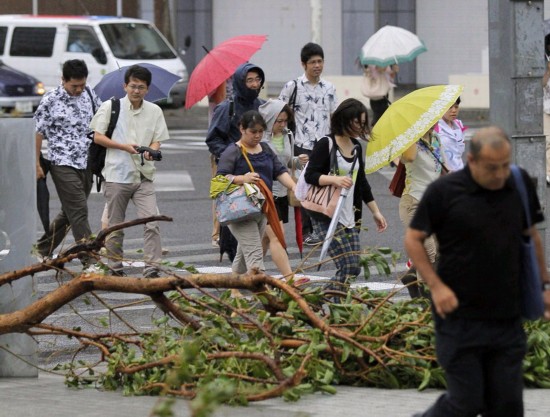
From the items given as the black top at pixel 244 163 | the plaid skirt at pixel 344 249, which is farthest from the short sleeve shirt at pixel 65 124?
the plaid skirt at pixel 344 249

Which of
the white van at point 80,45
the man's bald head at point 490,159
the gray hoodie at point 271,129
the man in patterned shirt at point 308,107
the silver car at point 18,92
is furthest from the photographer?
the white van at point 80,45

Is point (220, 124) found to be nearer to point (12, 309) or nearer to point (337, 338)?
point (12, 309)

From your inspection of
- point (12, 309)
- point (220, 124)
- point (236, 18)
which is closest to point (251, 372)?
point (12, 309)

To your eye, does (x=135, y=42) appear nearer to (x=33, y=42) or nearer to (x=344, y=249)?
(x=33, y=42)

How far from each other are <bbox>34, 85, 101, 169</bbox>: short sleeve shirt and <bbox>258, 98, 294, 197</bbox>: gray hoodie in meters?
1.54

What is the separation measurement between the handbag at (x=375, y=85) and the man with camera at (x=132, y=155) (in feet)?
33.9

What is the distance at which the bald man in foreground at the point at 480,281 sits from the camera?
5.49 meters

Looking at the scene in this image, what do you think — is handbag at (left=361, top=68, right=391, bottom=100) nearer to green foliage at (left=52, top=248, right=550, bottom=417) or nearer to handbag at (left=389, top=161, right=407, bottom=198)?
handbag at (left=389, top=161, right=407, bottom=198)

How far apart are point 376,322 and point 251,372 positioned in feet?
2.53

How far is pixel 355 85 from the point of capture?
3162 cm

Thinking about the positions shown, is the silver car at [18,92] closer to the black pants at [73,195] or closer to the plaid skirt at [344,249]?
the black pants at [73,195]

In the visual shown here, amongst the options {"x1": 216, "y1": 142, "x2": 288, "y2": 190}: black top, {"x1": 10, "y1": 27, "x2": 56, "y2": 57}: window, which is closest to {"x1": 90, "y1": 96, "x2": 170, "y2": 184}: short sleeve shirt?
{"x1": 216, "y1": 142, "x2": 288, "y2": 190}: black top

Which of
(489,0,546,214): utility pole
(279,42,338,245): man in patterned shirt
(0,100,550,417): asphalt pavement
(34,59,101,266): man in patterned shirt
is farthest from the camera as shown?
(279,42,338,245): man in patterned shirt

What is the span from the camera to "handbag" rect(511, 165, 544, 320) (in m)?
5.61
